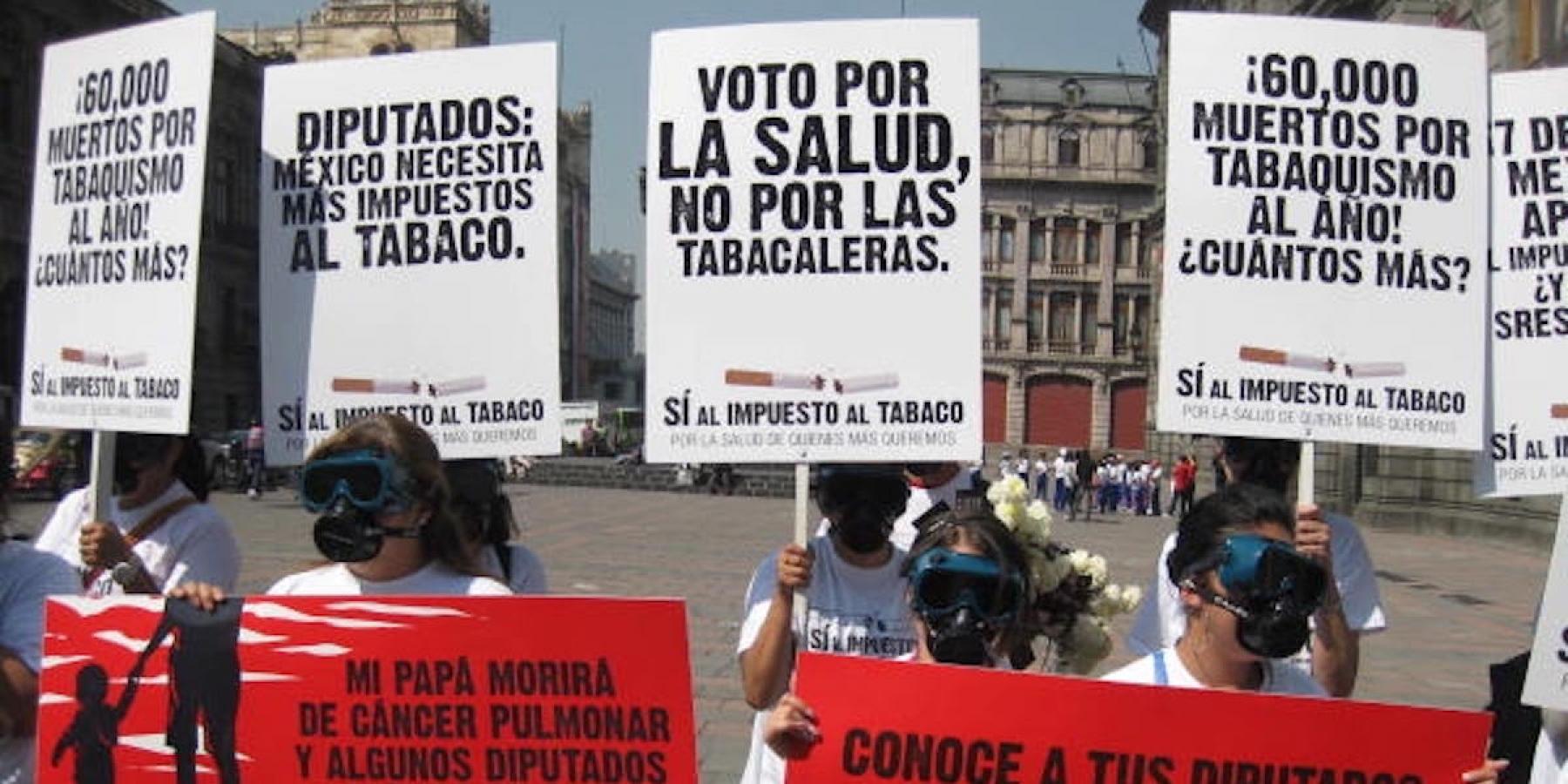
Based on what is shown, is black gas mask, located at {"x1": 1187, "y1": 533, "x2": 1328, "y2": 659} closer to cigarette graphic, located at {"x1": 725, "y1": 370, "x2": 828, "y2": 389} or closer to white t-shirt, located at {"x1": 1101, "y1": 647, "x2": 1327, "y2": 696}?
white t-shirt, located at {"x1": 1101, "y1": 647, "x2": 1327, "y2": 696}

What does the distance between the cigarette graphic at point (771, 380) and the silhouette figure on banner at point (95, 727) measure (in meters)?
1.56

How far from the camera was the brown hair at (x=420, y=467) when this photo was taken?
314 centimetres

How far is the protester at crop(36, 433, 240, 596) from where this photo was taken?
393cm

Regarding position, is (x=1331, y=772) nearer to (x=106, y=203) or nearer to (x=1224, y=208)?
(x=1224, y=208)

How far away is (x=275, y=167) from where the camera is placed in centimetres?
423

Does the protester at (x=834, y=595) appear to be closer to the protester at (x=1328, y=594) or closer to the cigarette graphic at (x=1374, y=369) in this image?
the protester at (x=1328, y=594)

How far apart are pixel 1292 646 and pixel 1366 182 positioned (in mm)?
1924

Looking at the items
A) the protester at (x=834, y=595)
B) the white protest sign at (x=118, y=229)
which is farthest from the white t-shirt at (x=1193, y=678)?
Result: the white protest sign at (x=118, y=229)

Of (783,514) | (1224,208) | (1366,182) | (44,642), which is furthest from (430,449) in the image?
(783,514)

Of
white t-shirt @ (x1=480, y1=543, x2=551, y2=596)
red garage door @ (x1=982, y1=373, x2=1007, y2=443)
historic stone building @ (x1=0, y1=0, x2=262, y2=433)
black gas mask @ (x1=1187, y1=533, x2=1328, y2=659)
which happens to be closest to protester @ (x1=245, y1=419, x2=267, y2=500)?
historic stone building @ (x1=0, y1=0, x2=262, y2=433)

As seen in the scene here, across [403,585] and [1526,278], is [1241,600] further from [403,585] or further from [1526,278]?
[1526,278]

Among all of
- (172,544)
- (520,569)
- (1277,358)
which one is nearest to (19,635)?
(172,544)

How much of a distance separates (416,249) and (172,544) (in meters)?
1.06

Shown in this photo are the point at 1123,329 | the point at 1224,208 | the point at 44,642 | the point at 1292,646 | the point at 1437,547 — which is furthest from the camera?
the point at 1123,329
